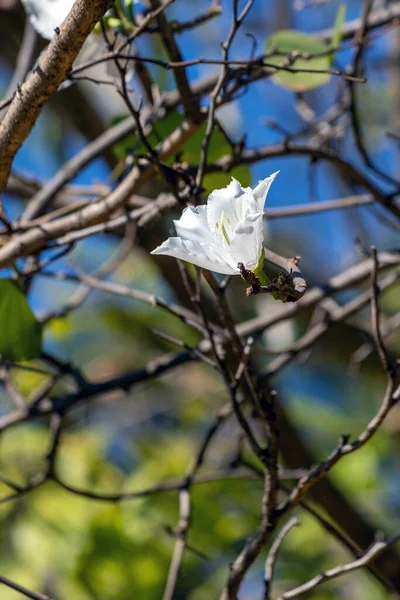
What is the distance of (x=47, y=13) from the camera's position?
767 mm

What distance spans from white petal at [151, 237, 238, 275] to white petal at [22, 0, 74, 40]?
40 centimetres

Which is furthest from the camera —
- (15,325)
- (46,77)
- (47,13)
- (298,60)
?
(298,60)

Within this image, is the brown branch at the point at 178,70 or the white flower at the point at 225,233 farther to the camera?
the brown branch at the point at 178,70

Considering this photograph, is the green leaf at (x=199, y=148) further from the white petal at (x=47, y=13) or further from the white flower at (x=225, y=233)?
the white flower at (x=225, y=233)

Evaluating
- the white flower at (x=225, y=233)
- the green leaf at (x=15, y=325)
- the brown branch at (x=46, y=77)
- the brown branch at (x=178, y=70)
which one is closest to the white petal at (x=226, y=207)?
the white flower at (x=225, y=233)

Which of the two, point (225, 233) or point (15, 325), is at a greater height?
point (15, 325)

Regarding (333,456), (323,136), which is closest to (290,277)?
(333,456)

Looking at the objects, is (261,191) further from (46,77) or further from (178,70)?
(178,70)

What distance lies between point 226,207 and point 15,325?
0.45 m

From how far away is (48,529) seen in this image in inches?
57.8

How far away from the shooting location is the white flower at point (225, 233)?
18.8 inches

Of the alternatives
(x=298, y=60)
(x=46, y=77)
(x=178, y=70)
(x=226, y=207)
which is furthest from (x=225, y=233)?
(x=298, y=60)

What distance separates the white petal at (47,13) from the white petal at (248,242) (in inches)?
16.4

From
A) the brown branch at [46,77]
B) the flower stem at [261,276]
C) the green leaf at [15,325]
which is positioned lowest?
the flower stem at [261,276]
